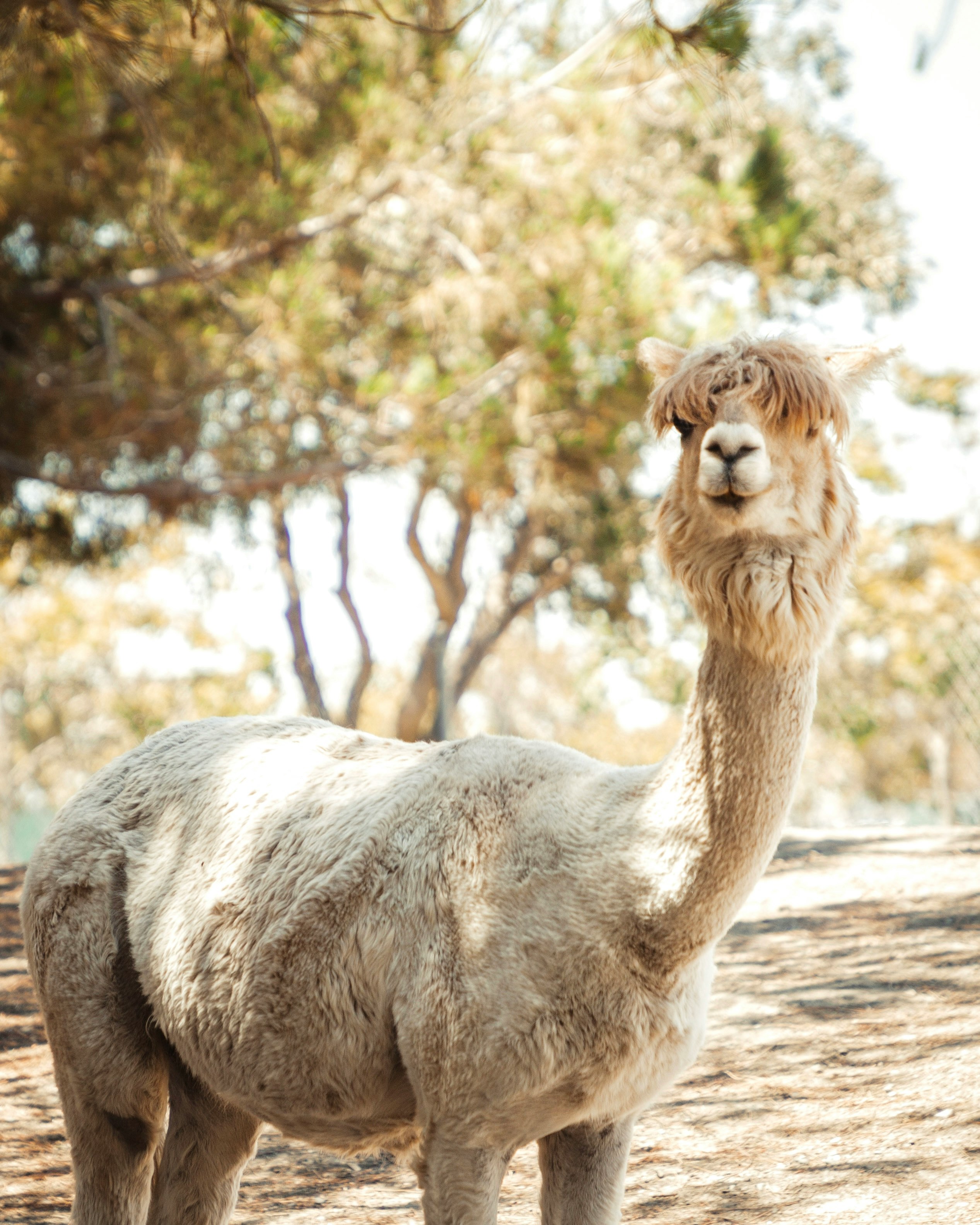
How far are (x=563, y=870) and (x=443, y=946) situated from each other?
0.94 feet

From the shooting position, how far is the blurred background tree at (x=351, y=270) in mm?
9094

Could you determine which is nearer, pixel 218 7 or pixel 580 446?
pixel 218 7

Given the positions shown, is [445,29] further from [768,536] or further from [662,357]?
[768,536]

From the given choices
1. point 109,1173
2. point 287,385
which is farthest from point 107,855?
point 287,385

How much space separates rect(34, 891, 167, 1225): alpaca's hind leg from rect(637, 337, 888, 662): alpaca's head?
5.72 feet

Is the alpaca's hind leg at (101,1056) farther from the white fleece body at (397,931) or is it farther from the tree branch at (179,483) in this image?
the tree branch at (179,483)

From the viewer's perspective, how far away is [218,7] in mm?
3779

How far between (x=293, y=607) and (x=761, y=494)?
51.6ft

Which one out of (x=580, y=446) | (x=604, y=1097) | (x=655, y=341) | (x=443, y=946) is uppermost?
(x=580, y=446)

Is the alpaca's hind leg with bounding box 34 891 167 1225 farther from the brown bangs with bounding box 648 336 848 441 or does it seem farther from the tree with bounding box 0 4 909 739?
the tree with bounding box 0 4 909 739

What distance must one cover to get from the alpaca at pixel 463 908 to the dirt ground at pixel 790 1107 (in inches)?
42.4

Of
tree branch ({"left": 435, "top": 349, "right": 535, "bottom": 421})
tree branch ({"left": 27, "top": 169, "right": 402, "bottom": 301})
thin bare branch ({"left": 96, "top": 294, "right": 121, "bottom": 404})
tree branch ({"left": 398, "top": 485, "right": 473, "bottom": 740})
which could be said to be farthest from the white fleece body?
tree branch ({"left": 398, "top": 485, "right": 473, "bottom": 740})

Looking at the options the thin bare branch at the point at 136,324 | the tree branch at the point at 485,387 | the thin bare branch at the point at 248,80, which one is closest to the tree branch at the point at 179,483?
the tree branch at the point at 485,387

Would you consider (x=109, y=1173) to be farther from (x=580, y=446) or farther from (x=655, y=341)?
(x=580, y=446)
